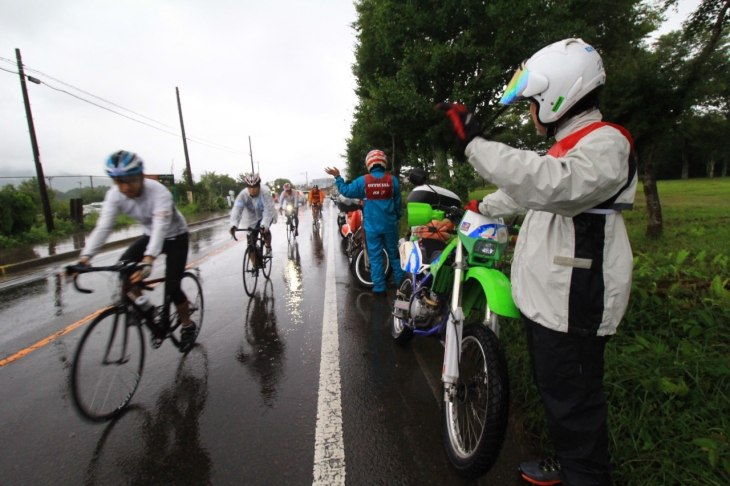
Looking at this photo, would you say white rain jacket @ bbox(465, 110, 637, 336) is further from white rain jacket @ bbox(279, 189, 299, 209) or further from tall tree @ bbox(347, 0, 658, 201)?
white rain jacket @ bbox(279, 189, 299, 209)

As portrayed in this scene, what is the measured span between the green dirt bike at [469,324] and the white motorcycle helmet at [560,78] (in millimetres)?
791

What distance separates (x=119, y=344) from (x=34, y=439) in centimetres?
74

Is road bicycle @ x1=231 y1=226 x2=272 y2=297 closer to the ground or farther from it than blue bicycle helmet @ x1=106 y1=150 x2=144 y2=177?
closer to the ground

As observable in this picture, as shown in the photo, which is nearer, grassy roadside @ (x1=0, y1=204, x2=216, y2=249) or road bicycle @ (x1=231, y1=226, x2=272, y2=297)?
road bicycle @ (x1=231, y1=226, x2=272, y2=297)

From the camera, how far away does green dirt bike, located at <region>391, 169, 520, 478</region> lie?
68.8 inches

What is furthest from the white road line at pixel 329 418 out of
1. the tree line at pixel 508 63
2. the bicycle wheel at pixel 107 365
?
the tree line at pixel 508 63

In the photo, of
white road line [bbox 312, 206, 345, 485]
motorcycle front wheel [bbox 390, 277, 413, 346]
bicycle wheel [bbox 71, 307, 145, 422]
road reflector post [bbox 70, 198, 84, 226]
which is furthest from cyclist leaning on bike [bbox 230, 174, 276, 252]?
road reflector post [bbox 70, 198, 84, 226]

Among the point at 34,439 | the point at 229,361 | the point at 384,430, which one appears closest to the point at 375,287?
the point at 229,361

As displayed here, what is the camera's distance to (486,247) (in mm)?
2094

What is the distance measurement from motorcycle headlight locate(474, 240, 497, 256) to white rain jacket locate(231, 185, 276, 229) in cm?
449

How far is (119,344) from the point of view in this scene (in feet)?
9.18

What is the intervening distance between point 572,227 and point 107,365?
3.31 meters

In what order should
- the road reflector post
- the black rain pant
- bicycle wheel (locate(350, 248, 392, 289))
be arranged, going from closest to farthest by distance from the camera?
the black rain pant
bicycle wheel (locate(350, 248, 392, 289))
the road reflector post

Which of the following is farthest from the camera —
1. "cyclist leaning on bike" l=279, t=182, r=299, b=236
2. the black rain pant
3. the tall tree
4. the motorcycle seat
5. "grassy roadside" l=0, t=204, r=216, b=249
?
"grassy roadside" l=0, t=204, r=216, b=249
